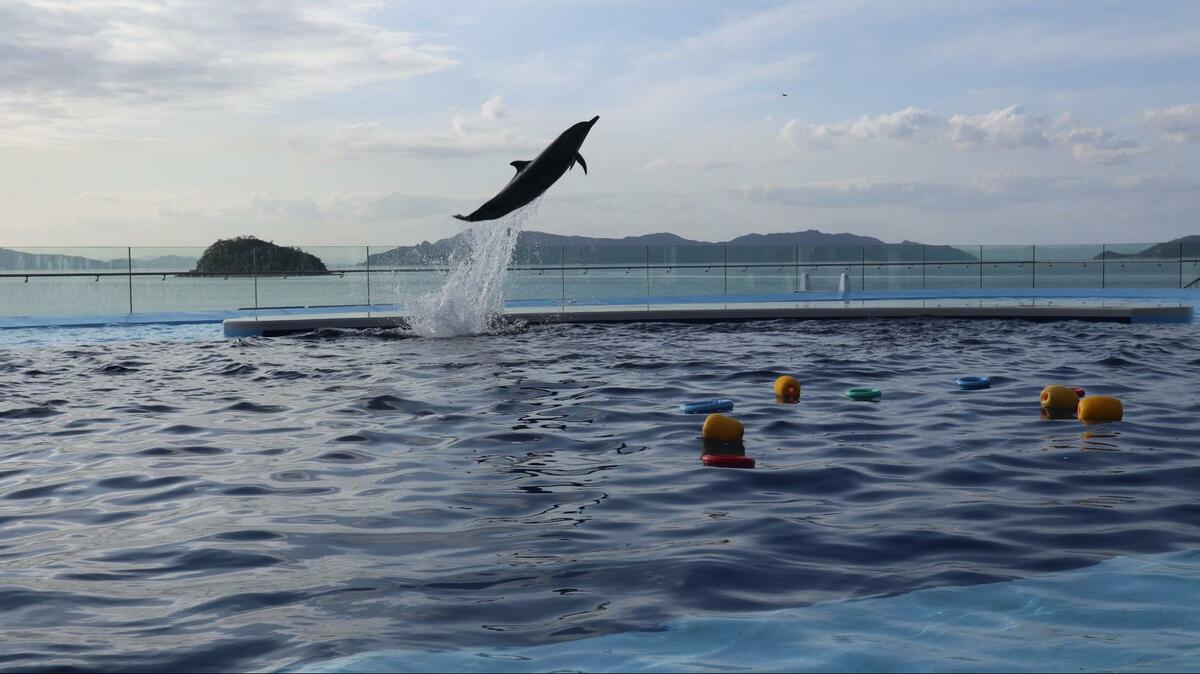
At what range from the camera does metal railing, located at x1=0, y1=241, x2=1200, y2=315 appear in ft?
71.7

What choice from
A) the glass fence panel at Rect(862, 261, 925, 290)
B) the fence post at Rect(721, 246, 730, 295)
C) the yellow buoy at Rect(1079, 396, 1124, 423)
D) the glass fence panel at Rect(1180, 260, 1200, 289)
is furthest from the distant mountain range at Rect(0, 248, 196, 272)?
the glass fence panel at Rect(1180, 260, 1200, 289)

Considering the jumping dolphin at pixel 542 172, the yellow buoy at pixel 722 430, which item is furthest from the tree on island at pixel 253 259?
the yellow buoy at pixel 722 430

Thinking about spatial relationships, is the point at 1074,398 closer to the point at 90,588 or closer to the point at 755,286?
the point at 90,588

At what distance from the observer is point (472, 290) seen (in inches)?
599

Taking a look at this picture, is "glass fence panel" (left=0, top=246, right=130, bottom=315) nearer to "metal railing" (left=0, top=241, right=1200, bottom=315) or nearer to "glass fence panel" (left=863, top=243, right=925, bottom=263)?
"metal railing" (left=0, top=241, right=1200, bottom=315)

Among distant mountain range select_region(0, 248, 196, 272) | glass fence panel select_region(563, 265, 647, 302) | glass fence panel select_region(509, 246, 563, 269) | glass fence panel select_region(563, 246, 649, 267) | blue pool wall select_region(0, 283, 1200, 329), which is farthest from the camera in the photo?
glass fence panel select_region(563, 246, 649, 267)

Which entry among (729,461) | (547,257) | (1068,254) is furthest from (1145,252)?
(729,461)

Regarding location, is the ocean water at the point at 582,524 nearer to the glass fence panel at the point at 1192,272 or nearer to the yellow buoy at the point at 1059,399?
the yellow buoy at the point at 1059,399

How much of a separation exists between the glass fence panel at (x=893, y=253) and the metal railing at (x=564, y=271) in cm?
3

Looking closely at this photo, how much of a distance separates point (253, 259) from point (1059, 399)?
18089 mm

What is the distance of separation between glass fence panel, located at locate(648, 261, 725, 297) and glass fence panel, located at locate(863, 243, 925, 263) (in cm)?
367

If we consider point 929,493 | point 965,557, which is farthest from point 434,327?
point 965,557

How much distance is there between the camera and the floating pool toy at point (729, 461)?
6.04 metres

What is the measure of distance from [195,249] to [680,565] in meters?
20.3
